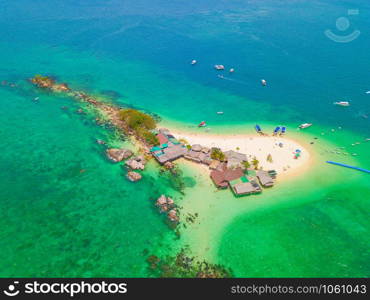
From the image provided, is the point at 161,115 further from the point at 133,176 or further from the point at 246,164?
the point at 246,164

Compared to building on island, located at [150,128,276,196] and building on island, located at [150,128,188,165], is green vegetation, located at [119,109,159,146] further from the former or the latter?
building on island, located at [150,128,276,196]

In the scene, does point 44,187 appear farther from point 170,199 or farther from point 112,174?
point 170,199

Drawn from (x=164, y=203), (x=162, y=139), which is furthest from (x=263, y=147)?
(x=164, y=203)

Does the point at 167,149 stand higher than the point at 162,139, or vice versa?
the point at 162,139

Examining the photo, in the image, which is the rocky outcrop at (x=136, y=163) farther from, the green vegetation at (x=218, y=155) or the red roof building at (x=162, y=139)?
the green vegetation at (x=218, y=155)

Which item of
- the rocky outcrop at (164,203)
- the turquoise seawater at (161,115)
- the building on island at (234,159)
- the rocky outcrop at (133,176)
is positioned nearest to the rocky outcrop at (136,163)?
the rocky outcrop at (133,176)

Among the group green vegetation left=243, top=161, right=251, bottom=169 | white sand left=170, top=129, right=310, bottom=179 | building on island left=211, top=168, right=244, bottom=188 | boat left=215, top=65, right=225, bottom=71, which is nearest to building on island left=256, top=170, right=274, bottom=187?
green vegetation left=243, top=161, right=251, bottom=169
